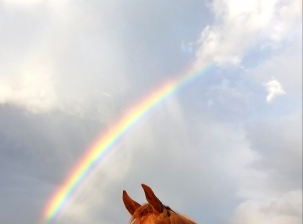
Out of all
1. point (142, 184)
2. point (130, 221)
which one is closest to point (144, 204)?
point (130, 221)

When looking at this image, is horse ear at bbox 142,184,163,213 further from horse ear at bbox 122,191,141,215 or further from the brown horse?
horse ear at bbox 122,191,141,215

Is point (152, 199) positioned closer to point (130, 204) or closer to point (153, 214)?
point (153, 214)

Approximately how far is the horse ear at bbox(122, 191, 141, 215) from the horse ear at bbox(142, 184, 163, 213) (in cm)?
52

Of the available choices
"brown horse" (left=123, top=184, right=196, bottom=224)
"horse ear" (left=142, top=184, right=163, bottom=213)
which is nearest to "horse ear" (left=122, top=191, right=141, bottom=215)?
"brown horse" (left=123, top=184, right=196, bottom=224)

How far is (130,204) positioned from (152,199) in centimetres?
65

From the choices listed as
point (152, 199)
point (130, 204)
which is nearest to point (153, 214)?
point (152, 199)

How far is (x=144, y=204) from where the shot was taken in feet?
12.5

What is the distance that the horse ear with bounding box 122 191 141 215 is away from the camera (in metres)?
4.06

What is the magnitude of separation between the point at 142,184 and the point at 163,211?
0.50m

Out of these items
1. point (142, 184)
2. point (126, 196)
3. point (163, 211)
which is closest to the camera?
point (142, 184)

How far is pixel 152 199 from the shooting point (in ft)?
11.5

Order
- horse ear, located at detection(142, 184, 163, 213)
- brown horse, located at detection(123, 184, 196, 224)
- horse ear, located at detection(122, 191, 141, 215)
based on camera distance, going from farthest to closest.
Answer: horse ear, located at detection(122, 191, 141, 215) → brown horse, located at detection(123, 184, 196, 224) → horse ear, located at detection(142, 184, 163, 213)

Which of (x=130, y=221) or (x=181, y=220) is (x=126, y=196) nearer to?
(x=130, y=221)

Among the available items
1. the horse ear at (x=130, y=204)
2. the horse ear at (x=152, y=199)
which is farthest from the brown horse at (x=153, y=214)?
the horse ear at (x=130, y=204)
